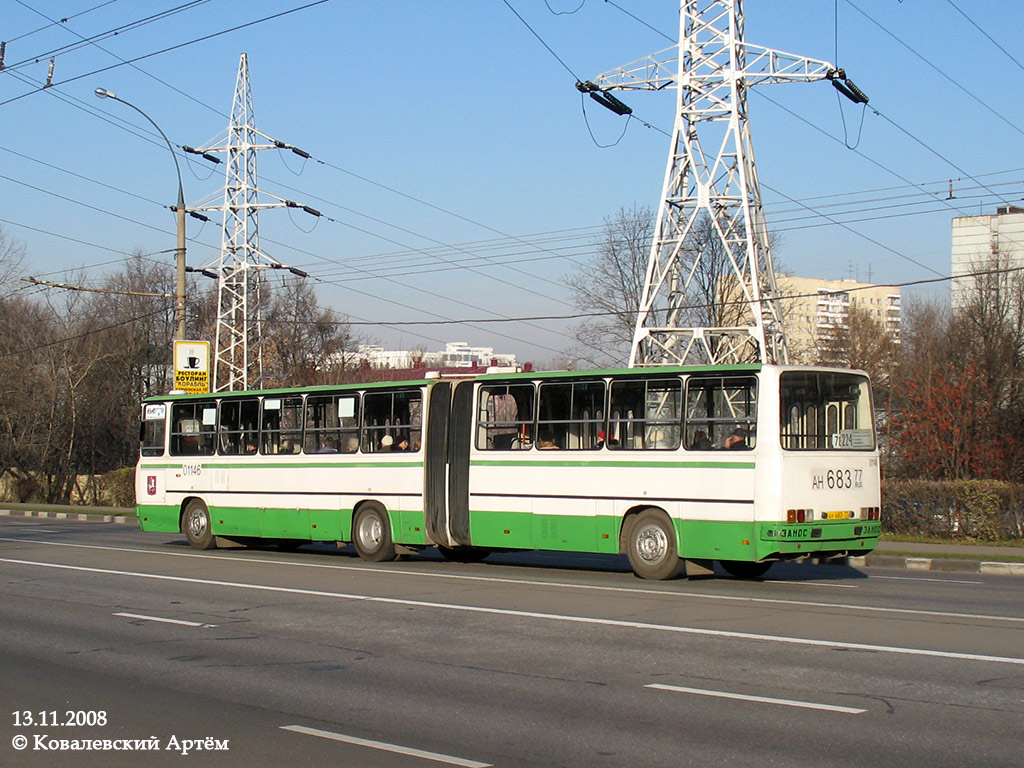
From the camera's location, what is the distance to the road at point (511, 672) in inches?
264

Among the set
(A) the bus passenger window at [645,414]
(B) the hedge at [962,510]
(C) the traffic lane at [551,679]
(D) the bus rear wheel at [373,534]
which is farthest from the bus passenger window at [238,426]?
(B) the hedge at [962,510]

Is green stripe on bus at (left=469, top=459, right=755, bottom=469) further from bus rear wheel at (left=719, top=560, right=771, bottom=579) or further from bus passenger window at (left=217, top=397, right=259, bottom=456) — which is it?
bus passenger window at (left=217, top=397, right=259, bottom=456)

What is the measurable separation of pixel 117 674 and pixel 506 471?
29.4 ft

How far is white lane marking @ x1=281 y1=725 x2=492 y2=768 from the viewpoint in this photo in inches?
250

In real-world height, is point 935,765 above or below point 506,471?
below

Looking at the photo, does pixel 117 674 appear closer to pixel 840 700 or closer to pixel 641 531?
pixel 840 700

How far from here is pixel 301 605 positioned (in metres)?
13.3

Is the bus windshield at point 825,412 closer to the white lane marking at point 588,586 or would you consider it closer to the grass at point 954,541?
→ the white lane marking at point 588,586

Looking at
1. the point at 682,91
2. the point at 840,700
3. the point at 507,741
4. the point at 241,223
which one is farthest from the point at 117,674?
the point at 241,223

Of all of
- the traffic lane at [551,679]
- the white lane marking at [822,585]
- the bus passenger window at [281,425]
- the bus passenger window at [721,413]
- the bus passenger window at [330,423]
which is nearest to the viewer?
the traffic lane at [551,679]

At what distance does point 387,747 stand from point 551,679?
2.25 m

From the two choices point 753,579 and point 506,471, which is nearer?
point 753,579

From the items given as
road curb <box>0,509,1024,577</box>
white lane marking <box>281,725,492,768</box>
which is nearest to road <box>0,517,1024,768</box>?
white lane marking <box>281,725,492,768</box>

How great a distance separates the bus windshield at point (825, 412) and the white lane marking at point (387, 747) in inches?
356
